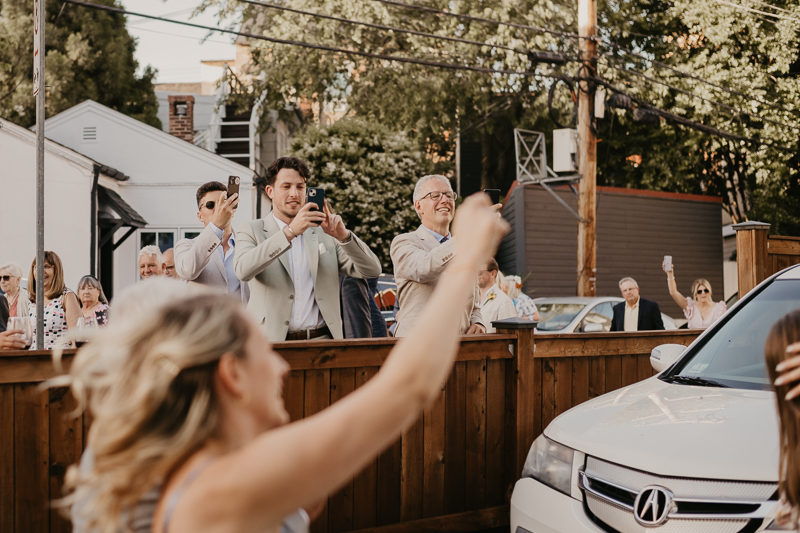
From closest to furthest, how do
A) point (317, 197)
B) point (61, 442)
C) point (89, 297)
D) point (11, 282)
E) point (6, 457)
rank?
1. point (6, 457)
2. point (61, 442)
3. point (317, 197)
4. point (89, 297)
5. point (11, 282)

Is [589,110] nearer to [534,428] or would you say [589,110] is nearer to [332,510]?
[534,428]

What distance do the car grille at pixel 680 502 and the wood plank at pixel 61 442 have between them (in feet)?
8.10

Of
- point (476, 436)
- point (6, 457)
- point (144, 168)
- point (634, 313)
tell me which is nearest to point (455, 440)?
point (476, 436)

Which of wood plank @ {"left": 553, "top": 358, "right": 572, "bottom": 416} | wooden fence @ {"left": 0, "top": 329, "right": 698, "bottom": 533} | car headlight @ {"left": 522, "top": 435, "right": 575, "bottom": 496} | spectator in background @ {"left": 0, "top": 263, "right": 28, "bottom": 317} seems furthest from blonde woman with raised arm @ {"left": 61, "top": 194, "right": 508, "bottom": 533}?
spectator in background @ {"left": 0, "top": 263, "right": 28, "bottom": 317}

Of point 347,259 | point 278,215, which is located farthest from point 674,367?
point 278,215

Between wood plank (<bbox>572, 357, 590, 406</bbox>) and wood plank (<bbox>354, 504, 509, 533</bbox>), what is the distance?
96 cm

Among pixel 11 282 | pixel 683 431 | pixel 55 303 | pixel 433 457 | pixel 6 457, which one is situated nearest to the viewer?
pixel 683 431

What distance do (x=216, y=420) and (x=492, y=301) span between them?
6547 millimetres

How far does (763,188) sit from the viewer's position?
2259 centimetres

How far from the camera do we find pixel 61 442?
3713mm

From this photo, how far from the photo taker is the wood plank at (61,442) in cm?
367

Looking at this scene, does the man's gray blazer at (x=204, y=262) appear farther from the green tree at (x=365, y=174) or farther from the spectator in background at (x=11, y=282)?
the green tree at (x=365, y=174)

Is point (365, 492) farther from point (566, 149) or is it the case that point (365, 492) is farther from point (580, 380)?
point (566, 149)

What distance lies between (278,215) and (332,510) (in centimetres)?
181
